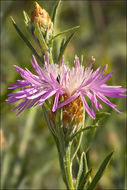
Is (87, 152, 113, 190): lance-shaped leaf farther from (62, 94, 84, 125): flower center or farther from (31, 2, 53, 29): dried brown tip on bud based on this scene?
(31, 2, 53, 29): dried brown tip on bud

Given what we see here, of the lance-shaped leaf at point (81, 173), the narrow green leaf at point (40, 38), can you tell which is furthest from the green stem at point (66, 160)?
the narrow green leaf at point (40, 38)

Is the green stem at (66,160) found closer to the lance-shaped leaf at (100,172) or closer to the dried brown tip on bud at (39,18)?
the lance-shaped leaf at (100,172)

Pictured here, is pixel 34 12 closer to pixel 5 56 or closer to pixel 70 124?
pixel 70 124

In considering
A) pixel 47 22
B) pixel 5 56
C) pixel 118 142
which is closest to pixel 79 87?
pixel 47 22

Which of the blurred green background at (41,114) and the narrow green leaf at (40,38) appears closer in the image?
the narrow green leaf at (40,38)

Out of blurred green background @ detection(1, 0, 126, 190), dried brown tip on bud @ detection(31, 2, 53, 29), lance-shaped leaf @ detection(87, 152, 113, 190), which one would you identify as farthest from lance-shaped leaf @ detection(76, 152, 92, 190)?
dried brown tip on bud @ detection(31, 2, 53, 29)

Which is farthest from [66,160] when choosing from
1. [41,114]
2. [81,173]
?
[41,114]
